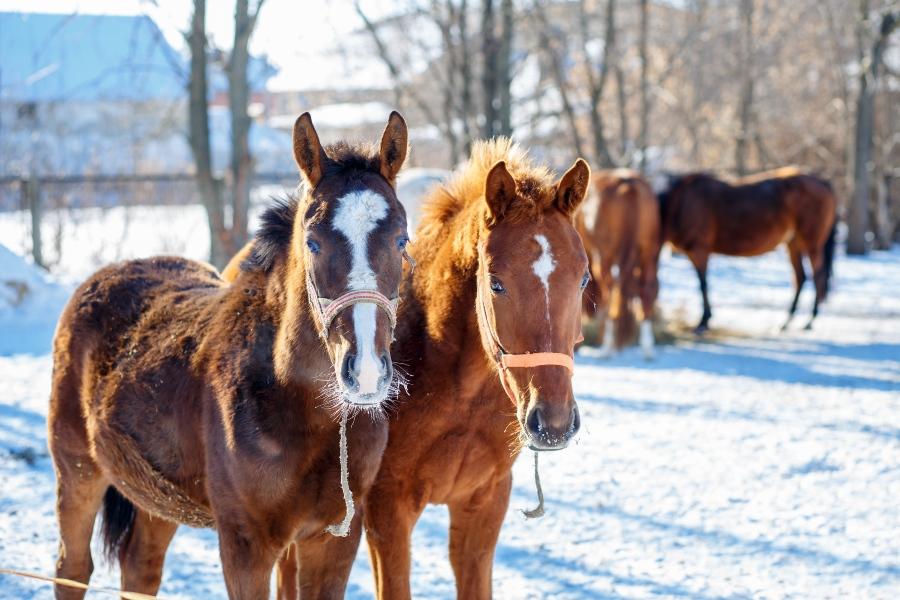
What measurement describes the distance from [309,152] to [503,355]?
91 cm

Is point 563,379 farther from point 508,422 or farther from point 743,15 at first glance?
point 743,15

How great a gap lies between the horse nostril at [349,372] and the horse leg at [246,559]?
0.64 metres

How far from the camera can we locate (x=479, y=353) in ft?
10.7

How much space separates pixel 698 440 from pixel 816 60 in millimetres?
24884

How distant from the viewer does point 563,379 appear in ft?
8.93

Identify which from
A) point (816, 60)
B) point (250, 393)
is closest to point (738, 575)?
point (250, 393)

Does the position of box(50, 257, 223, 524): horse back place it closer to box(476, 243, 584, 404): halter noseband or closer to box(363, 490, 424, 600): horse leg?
box(363, 490, 424, 600): horse leg

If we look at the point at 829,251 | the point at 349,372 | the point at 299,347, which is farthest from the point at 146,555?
the point at 829,251

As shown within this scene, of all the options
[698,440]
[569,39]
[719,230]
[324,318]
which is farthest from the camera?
[569,39]

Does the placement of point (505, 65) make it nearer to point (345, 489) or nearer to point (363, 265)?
point (363, 265)

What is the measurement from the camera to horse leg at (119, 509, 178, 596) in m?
3.70

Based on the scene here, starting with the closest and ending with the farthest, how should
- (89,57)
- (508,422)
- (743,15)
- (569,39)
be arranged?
(508,422) → (569,39) → (743,15) → (89,57)

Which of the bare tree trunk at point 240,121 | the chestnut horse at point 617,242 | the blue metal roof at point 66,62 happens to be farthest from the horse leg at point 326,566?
the blue metal roof at point 66,62

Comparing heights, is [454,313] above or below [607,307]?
above
